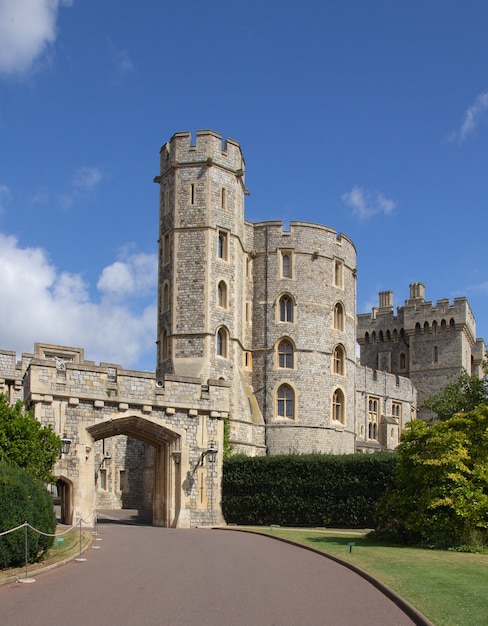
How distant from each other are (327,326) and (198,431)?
47.3ft

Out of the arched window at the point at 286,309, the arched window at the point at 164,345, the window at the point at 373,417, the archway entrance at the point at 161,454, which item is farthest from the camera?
the window at the point at 373,417

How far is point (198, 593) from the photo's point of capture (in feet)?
38.3

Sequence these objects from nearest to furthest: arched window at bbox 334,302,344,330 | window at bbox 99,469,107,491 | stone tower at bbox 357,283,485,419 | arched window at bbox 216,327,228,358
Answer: arched window at bbox 216,327,228,358 → window at bbox 99,469,107,491 → arched window at bbox 334,302,344,330 → stone tower at bbox 357,283,485,419

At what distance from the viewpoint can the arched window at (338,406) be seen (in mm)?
41125

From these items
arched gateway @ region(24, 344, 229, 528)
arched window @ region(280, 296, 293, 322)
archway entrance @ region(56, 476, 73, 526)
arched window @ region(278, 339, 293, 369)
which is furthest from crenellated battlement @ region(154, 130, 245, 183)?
archway entrance @ region(56, 476, 73, 526)

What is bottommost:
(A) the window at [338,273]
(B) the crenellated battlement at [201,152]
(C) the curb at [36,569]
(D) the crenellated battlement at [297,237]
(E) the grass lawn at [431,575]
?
(E) the grass lawn at [431,575]

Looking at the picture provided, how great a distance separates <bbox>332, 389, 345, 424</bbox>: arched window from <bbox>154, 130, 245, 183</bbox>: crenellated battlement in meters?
12.2

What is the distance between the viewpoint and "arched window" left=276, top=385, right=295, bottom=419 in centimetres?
3953

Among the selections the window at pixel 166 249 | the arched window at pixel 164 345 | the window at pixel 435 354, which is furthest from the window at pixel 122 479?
the window at pixel 435 354

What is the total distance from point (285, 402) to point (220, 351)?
5.15 metres

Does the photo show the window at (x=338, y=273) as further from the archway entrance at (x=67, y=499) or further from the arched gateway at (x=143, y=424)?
the archway entrance at (x=67, y=499)

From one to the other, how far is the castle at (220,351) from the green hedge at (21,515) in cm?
1172

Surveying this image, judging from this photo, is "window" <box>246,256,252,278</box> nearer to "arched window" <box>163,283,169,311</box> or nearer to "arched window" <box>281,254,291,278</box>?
"arched window" <box>281,254,291,278</box>

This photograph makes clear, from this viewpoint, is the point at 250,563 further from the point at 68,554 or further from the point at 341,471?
the point at 341,471
